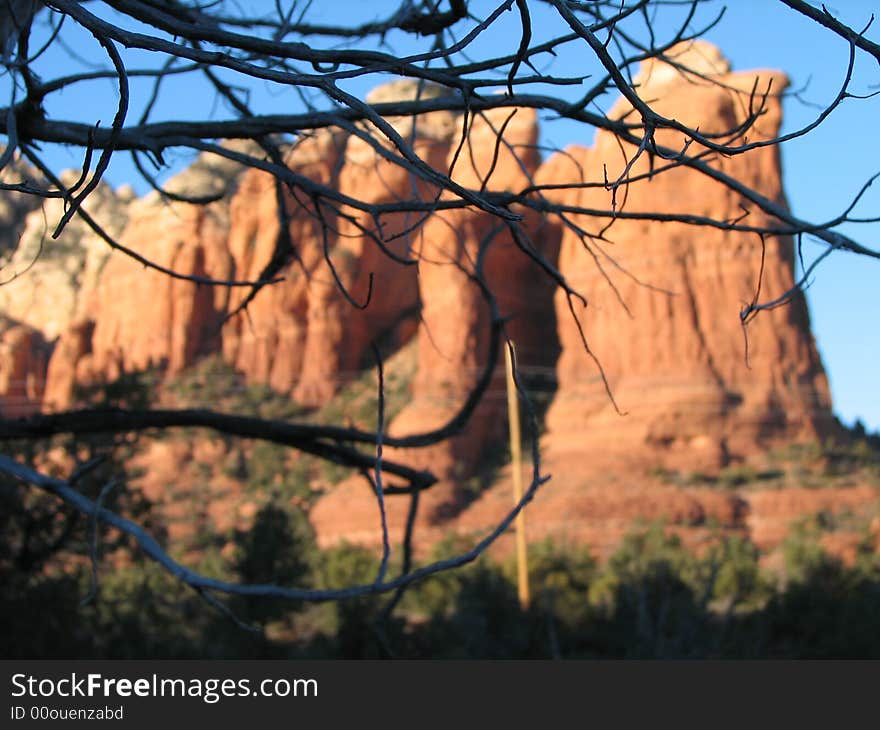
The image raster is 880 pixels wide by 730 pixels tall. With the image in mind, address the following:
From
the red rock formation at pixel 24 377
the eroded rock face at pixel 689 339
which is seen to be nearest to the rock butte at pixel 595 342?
the eroded rock face at pixel 689 339

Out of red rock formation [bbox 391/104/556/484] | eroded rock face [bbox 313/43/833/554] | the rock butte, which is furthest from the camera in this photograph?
red rock formation [bbox 391/104/556/484]

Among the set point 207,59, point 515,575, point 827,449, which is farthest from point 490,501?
point 207,59

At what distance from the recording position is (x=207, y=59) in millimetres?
2514

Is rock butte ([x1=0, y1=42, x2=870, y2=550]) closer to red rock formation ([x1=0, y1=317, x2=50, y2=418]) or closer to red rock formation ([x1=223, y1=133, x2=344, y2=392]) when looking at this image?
red rock formation ([x1=223, y1=133, x2=344, y2=392])

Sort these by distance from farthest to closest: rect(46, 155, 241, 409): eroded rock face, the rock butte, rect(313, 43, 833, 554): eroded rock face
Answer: rect(46, 155, 241, 409): eroded rock face
the rock butte
rect(313, 43, 833, 554): eroded rock face

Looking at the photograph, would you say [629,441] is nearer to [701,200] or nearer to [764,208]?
[701,200]

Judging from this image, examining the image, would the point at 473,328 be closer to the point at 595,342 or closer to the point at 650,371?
the point at 595,342

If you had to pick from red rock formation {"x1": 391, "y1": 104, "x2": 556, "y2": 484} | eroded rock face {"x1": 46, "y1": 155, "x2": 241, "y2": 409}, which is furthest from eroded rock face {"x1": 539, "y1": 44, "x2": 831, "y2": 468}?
eroded rock face {"x1": 46, "y1": 155, "x2": 241, "y2": 409}

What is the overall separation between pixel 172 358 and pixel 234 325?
362 centimetres

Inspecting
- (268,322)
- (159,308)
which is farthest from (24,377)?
(268,322)

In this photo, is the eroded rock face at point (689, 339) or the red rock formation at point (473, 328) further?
the red rock formation at point (473, 328)

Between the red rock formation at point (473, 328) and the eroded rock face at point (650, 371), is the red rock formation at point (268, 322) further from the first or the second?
the eroded rock face at point (650, 371)

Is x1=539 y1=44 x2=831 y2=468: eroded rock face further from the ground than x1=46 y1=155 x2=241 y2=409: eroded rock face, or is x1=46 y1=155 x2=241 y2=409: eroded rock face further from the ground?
x1=46 y1=155 x2=241 y2=409: eroded rock face

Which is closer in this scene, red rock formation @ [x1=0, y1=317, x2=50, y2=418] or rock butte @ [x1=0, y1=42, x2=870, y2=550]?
rock butte @ [x1=0, y1=42, x2=870, y2=550]
